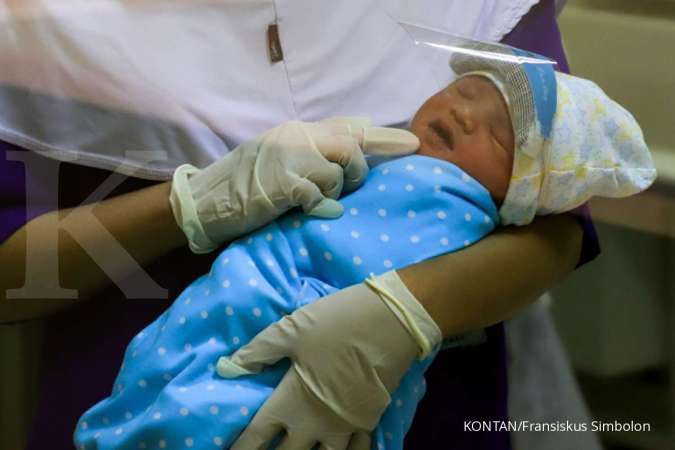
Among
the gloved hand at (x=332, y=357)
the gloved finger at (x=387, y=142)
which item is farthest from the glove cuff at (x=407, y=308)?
the gloved finger at (x=387, y=142)

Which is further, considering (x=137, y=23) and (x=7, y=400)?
(x=7, y=400)

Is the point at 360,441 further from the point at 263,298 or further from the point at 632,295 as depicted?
the point at 632,295

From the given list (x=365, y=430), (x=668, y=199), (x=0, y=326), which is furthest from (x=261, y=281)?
(x=668, y=199)

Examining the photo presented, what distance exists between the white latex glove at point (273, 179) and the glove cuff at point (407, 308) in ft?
0.23

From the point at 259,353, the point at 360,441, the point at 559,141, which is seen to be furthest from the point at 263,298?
the point at 559,141

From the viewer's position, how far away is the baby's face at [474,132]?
767 millimetres

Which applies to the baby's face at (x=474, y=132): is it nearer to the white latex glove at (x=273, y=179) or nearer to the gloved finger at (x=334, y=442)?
the white latex glove at (x=273, y=179)

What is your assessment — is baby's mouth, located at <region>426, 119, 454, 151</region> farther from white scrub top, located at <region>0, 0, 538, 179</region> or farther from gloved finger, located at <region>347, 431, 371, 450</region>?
gloved finger, located at <region>347, 431, 371, 450</region>

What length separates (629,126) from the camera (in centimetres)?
82

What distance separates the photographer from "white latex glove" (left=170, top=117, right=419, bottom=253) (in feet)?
2.50

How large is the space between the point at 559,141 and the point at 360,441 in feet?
0.98

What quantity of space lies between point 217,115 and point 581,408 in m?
0.44

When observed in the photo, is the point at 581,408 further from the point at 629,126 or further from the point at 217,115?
the point at 217,115

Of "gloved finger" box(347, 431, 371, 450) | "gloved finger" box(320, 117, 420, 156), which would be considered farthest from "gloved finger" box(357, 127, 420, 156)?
"gloved finger" box(347, 431, 371, 450)
